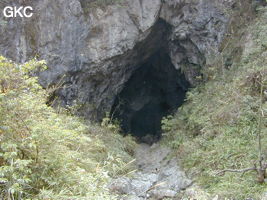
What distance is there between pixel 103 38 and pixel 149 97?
491 cm

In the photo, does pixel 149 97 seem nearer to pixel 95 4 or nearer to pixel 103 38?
pixel 103 38

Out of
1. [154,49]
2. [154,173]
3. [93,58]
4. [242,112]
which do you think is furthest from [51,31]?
[242,112]

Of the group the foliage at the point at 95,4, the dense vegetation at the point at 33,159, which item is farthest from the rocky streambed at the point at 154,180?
the foliage at the point at 95,4

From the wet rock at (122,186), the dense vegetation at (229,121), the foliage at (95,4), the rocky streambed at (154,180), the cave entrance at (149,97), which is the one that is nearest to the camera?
the dense vegetation at (229,121)

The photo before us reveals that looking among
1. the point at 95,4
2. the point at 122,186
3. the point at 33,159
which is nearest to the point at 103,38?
the point at 95,4

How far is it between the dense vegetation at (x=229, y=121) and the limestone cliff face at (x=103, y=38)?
1061 mm

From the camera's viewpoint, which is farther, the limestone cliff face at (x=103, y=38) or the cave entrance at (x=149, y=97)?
the cave entrance at (x=149, y=97)

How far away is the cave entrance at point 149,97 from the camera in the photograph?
40.2 ft

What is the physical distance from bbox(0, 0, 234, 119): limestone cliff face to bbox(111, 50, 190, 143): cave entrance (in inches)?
56.7

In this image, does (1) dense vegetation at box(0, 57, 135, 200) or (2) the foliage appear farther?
(2) the foliage

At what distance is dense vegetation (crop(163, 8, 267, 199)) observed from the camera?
197 inches

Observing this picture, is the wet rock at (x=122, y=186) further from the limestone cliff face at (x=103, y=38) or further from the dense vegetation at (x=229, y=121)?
the limestone cliff face at (x=103, y=38)

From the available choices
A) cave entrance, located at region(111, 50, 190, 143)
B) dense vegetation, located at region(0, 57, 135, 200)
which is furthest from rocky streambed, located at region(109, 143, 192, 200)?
cave entrance, located at region(111, 50, 190, 143)

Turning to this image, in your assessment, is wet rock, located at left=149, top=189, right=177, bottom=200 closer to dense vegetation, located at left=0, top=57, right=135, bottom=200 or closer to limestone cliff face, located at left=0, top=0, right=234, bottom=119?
dense vegetation, located at left=0, top=57, right=135, bottom=200
